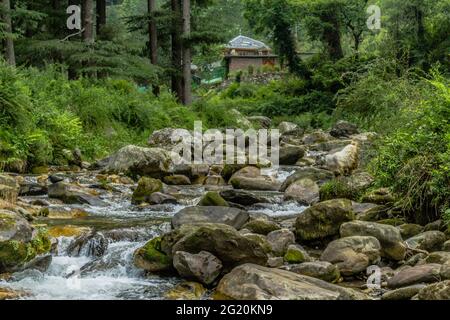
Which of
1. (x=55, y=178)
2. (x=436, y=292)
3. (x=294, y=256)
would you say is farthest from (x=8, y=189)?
(x=436, y=292)

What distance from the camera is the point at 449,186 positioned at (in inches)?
332

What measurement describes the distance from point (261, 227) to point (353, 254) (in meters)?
1.77

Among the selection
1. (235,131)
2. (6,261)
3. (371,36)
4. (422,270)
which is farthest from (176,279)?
(371,36)

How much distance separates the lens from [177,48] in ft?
83.5

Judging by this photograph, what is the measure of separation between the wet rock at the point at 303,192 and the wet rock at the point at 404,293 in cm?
549

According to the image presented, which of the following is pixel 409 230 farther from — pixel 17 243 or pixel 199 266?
pixel 17 243

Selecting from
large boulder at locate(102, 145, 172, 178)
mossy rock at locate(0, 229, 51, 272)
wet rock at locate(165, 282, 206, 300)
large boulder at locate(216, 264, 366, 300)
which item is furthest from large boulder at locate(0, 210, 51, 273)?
large boulder at locate(102, 145, 172, 178)

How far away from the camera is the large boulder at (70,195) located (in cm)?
1144

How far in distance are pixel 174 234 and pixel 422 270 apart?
10.0 feet

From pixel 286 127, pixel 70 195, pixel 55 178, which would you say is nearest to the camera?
pixel 70 195

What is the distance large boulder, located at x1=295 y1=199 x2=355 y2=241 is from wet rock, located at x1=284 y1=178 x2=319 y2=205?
2.82m

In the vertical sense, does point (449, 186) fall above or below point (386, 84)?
below

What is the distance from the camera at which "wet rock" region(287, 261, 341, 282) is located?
23.5 ft

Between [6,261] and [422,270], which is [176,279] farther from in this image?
[422,270]
